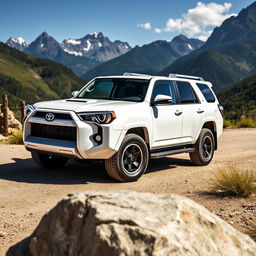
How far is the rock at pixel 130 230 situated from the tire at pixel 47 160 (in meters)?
5.21

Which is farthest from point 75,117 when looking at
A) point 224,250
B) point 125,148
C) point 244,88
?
point 244,88

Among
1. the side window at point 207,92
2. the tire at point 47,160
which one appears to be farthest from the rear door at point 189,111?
the tire at point 47,160

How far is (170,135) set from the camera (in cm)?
799

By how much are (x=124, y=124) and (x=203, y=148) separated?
9.73 ft

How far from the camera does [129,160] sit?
7.12m

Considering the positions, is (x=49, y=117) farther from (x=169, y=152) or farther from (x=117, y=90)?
(x=169, y=152)

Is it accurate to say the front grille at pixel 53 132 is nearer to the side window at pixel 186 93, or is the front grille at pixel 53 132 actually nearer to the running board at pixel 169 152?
the running board at pixel 169 152

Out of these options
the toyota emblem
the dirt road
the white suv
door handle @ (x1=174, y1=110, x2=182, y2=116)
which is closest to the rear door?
the white suv

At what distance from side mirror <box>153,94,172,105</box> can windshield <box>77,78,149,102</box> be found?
0.26 m

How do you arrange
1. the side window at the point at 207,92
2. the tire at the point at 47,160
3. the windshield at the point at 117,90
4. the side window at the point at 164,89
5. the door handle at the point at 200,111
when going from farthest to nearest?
the side window at the point at 207,92 → the door handle at the point at 200,111 → the tire at the point at 47,160 → the side window at the point at 164,89 → the windshield at the point at 117,90

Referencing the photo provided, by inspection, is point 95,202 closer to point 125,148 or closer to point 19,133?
point 125,148

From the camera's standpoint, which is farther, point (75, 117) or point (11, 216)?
point (75, 117)

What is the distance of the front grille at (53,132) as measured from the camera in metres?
6.76

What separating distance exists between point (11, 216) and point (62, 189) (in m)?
1.55
